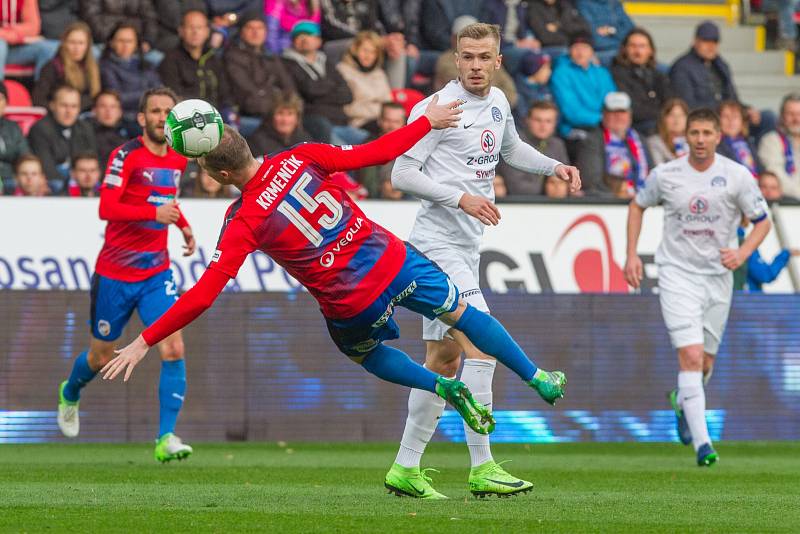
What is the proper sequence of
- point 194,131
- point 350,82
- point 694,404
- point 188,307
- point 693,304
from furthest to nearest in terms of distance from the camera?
point 350,82 → point 693,304 → point 694,404 → point 194,131 → point 188,307

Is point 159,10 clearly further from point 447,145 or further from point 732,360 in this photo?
point 447,145

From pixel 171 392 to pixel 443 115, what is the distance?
4.02 metres

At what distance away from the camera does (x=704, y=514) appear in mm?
7438

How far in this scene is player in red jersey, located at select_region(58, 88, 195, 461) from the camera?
1076cm

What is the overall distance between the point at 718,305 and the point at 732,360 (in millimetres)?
2736

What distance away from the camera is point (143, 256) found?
11.0 meters

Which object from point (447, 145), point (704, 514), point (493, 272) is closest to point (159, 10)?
point (493, 272)

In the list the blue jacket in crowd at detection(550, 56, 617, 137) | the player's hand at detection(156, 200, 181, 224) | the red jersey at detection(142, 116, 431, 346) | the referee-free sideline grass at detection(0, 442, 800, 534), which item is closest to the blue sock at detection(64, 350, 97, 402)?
the referee-free sideline grass at detection(0, 442, 800, 534)

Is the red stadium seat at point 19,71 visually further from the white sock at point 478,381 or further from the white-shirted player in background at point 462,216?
the white sock at point 478,381

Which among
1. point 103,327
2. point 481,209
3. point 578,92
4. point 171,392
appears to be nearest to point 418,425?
point 481,209

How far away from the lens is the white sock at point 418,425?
8.42m

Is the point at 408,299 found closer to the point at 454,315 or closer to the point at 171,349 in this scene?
the point at 454,315

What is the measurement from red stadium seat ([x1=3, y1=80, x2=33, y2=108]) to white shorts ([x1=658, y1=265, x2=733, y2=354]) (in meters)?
7.23

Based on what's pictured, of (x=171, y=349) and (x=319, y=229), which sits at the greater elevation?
(x=319, y=229)
